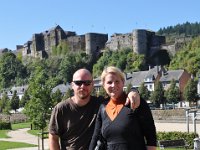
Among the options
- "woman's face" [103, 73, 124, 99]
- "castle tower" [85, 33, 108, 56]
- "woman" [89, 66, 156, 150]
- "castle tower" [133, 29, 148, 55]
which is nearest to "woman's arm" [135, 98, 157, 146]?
"woman" [89, 66, 156, 150]

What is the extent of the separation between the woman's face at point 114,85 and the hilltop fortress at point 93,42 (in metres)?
99.1

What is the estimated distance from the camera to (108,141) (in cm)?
500

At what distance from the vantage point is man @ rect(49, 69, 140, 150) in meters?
5.52

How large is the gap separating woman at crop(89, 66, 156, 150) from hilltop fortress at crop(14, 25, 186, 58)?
99.1 m

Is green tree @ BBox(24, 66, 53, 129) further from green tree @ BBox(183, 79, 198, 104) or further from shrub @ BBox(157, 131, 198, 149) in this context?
green tree @ BBox(183, 79, 198, 104)

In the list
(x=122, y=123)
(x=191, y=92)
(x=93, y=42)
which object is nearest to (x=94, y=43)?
(x=93, y=42)

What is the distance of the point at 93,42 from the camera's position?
12138 centimetres

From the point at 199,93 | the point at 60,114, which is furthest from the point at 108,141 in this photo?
the point at 199,93

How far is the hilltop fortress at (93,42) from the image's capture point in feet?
355

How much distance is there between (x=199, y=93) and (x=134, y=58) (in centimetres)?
3254

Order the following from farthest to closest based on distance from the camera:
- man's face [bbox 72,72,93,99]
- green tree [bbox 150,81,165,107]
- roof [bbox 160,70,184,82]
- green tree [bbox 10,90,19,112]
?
green tree [bbox 10,90,19,112], roof [bbox 160,70,184,82], green tree [bbox 150,81,165,107], man's face [bbox 72,72,93,99]

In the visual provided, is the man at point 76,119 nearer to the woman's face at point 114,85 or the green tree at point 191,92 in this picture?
the woman's face at point 114,85

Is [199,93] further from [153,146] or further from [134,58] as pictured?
[153,146]

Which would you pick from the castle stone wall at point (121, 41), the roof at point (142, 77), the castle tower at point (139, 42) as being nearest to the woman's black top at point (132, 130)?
the roof at point (142, 77)
